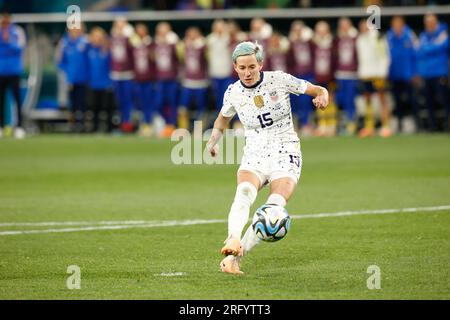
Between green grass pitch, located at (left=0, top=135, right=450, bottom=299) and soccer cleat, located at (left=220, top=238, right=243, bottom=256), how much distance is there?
22cm

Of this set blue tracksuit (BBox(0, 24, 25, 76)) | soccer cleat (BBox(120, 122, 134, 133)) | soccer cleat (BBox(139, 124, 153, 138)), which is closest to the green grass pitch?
blue tracksuit (BBox(0, 24, 25, 76))

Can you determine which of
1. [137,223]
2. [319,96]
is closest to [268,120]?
[319,96]

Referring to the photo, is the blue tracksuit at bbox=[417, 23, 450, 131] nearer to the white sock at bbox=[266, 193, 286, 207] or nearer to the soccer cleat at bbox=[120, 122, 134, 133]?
the soccer cleat at bbox=[120, 122, 134, 133]

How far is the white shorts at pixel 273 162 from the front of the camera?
32.4 feet

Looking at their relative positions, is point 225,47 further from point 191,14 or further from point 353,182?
point 353,182

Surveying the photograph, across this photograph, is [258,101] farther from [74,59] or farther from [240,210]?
[74,59]

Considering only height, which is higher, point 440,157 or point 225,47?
point 225,47

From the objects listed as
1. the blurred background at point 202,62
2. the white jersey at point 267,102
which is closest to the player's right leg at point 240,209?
the white jersey at point 267,102

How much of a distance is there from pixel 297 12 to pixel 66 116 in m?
6.91

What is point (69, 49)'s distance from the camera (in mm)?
28578

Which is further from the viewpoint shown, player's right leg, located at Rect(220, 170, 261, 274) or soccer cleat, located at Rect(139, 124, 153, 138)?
soccer cleat, located at Rect(139, 124, 153, 138)

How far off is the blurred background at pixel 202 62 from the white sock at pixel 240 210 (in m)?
17.0

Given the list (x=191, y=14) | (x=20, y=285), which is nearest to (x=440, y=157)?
(x=191, y=14)

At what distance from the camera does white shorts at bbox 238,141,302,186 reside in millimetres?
9867
